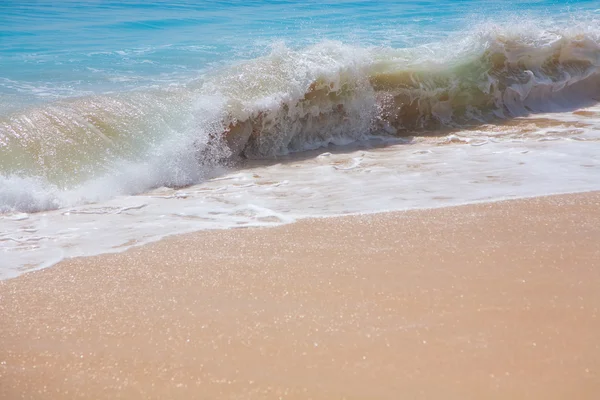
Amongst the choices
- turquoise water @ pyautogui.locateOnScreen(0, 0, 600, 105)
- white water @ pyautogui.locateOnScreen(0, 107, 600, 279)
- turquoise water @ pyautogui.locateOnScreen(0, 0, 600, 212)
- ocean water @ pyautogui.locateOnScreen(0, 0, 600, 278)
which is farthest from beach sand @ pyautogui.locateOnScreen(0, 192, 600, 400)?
turquoise water @ pyautogui.locateOnScreen(0, 0, 600, 105)

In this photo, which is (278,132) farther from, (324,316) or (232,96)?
(324,316)

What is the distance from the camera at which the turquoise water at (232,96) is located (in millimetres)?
5055

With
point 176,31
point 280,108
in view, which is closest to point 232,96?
point 280,108

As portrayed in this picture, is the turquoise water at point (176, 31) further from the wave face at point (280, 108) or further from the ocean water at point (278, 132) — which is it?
the wave face at point (280, 108)

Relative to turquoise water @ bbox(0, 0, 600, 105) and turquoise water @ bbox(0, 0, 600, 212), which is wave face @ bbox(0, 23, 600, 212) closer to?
turquoise water @ bbox(0, 0, 600, 212)

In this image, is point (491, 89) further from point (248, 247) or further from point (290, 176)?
point (248, 247)

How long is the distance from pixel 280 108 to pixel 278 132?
0.24m

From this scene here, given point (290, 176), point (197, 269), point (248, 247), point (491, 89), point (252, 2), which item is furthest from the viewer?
point (252, 2)

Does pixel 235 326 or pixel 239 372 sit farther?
pixel 235 326

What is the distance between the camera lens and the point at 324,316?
7.85ft

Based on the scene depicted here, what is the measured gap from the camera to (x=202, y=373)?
2057 mm

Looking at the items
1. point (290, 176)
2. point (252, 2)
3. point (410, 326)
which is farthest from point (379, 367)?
point (252, 2)

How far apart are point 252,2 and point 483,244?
56.1 feet

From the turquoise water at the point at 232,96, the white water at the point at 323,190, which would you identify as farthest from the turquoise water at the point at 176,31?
the white water at the point at 323,190
